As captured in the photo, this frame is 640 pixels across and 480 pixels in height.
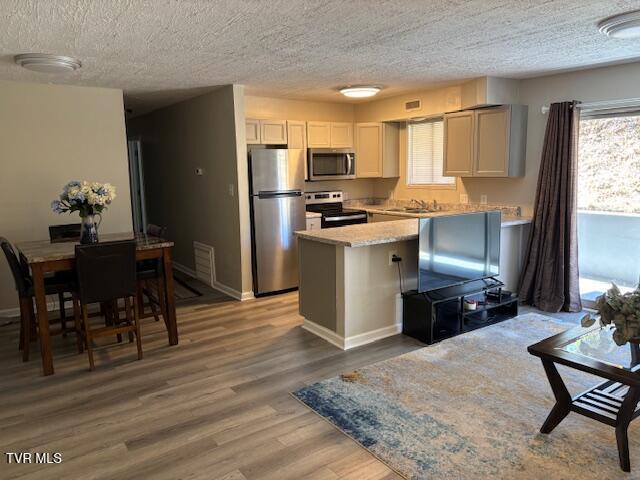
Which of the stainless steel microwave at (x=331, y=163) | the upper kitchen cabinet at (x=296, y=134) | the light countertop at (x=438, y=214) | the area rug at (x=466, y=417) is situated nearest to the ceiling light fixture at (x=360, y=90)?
the upper kitchen cabinet at (x=296, y=134)

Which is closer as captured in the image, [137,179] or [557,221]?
[557,221]

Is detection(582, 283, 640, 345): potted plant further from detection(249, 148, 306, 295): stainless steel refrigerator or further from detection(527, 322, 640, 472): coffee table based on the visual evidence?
detection(249, 148, 306, 295): stainless steel refrigerator

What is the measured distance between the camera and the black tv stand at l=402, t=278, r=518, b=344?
12.8 feet

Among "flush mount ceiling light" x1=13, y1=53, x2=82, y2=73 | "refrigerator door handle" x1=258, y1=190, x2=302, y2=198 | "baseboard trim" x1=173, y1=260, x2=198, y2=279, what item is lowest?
"baseboard trim" x1=173, y1=260, x2=198, y2=279

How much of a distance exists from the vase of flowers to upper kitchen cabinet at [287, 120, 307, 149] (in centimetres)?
267

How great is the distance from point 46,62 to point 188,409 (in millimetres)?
2838

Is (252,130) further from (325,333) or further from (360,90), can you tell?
(325,333)

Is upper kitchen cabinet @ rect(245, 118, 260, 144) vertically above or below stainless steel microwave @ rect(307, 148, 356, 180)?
above

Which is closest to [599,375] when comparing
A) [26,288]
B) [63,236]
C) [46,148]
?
[26,288]

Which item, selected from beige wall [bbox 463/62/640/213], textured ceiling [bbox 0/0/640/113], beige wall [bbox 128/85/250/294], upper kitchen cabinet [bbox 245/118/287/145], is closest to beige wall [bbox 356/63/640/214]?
beige wall [bbox 463/62/640/213]

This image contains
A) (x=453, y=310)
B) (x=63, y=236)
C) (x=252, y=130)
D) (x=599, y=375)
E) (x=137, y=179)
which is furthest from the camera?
(x=137, y=179)

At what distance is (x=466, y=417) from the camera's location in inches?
108

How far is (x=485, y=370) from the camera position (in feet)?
11.1

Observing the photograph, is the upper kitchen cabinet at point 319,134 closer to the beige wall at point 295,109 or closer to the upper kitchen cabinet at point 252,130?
the beige wall at point 295,109
